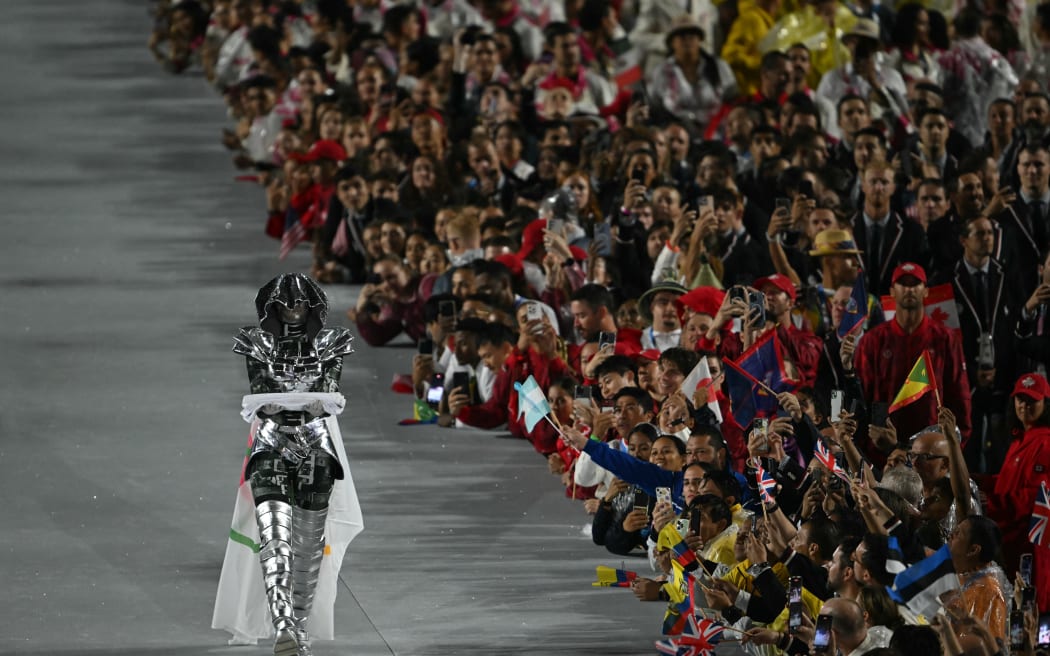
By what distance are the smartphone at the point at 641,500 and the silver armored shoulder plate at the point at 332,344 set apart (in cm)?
212

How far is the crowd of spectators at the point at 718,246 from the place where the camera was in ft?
34.8

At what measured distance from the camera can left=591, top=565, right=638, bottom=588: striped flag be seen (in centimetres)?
1080

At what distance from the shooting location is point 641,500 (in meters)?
11.9

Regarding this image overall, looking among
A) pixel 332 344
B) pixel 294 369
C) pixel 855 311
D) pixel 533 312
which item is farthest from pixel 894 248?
pixel 294 369

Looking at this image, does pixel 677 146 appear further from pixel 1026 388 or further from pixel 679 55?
pixel 1026 388

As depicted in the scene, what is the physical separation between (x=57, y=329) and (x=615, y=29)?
6.00 m

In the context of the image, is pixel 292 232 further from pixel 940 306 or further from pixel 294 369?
pixel 294 369

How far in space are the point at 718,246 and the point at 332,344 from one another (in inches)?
186

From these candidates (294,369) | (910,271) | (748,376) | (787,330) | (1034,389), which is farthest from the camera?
(787,330)

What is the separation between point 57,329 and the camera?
16.9 m

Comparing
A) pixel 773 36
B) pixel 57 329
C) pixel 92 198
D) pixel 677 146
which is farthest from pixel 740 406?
pixel 92 198

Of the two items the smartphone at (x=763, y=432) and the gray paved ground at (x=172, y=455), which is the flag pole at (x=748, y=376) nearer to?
the smartphone at (x=763, y=432)

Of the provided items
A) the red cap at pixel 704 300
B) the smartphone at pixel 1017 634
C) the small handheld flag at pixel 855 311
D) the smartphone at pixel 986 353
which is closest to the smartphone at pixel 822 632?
the smartphone at pixel 1017 634

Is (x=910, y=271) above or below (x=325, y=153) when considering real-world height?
above
